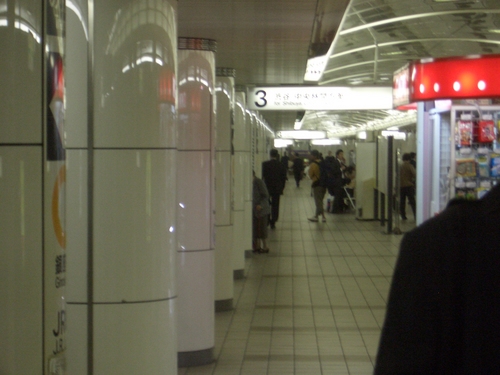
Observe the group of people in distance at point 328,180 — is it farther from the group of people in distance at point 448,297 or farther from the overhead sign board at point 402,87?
the group of people in distance at point 448,297

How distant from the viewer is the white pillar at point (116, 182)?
172 inches

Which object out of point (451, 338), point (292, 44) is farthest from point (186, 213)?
point (451, 338)

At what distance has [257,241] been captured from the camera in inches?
579

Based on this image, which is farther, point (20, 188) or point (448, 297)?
point (20, 188)

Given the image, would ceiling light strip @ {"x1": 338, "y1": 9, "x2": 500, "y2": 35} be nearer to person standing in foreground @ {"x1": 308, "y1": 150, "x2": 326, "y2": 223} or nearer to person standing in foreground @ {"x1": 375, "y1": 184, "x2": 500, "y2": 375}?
person standing in foreground @ {"x1": 308, "y1": 150, "x2": 326, "y2": 223}

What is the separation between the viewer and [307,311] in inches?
360

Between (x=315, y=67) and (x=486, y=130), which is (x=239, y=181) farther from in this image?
(x=486, y=130)

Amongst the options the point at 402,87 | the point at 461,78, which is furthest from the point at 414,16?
the point at 461,78

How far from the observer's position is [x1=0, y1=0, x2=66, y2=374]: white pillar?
268 cm

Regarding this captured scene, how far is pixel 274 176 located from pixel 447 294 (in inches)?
619

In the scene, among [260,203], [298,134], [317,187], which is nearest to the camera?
[260,203]

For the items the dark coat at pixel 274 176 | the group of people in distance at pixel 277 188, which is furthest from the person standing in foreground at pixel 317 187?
the dark coat at pixel 274 176

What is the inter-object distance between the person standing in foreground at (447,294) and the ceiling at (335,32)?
440 cm

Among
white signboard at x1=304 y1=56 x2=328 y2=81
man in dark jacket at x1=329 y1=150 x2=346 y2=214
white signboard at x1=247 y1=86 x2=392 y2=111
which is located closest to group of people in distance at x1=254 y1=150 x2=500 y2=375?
white signboard at x1=304 y1=56 x2=328 y2=81
